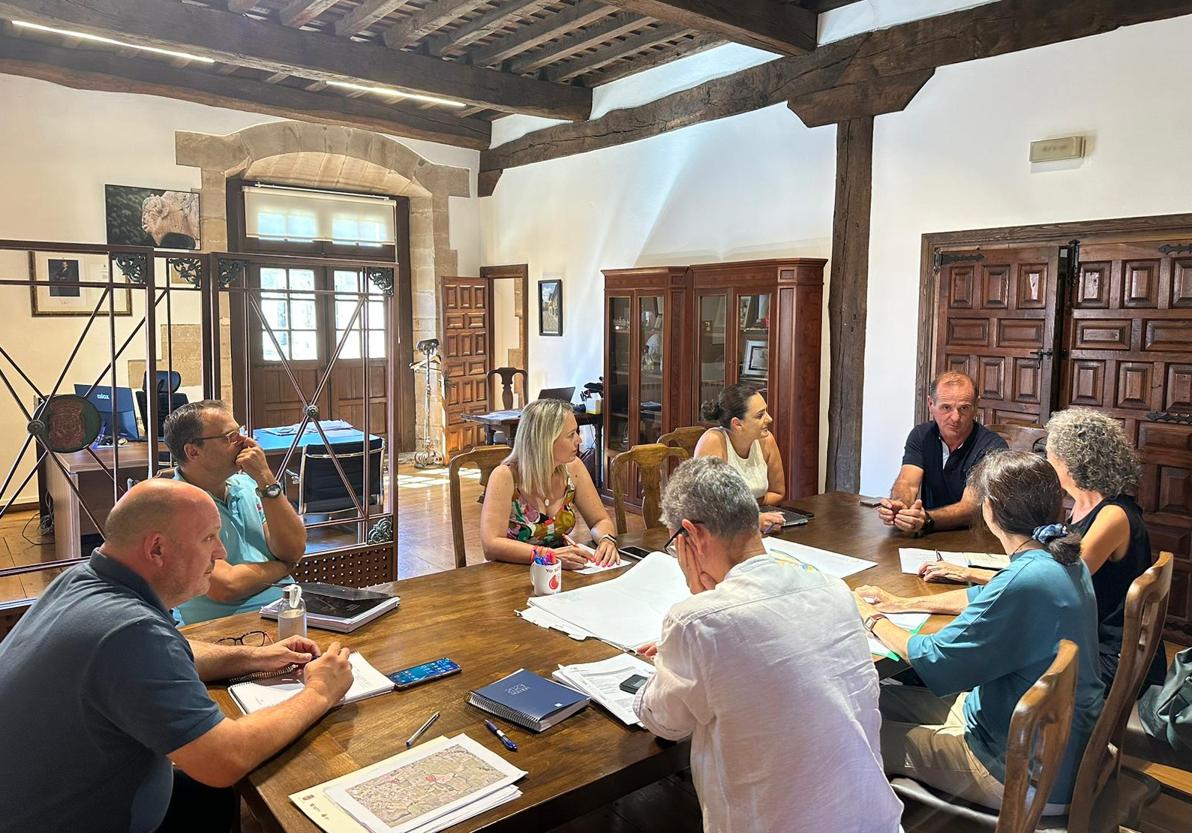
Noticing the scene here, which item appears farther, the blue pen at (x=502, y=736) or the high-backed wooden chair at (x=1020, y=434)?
the high-backed wooden chair at (x=1020, y=434)

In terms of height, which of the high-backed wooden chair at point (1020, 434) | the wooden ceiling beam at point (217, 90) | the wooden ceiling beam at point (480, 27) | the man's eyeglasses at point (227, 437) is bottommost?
the high-backed wooden chair at point (1020, 434)

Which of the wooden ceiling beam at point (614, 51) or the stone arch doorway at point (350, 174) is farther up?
the wooden ceiling beam at point (614, 51)

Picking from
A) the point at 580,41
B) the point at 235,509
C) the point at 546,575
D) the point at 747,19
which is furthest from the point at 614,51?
the point at 546,575

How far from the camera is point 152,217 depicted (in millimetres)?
6781

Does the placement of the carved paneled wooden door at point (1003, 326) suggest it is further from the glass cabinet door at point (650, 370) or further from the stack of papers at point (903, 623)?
the stack of papers at point (903, 623)

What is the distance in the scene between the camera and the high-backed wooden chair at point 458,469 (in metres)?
2.99

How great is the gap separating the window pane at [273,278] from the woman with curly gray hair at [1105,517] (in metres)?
7.13

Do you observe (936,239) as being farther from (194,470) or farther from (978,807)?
(194,470)

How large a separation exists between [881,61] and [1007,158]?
1.03m

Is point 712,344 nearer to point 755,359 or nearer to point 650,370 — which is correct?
point 755,359

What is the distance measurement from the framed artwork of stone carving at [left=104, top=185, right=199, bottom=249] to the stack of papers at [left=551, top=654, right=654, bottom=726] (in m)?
Answer: 6.35

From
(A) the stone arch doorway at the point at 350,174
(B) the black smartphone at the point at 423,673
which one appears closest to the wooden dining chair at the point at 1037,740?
(B) the black smartphone at the point at 423,673

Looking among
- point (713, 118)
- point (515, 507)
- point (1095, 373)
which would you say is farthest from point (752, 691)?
point (713, 118)

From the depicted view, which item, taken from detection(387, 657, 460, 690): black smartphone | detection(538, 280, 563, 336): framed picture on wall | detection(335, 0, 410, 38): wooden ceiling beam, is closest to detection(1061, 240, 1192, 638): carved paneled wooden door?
detection(387, 657, 460, 690): black smartphone
